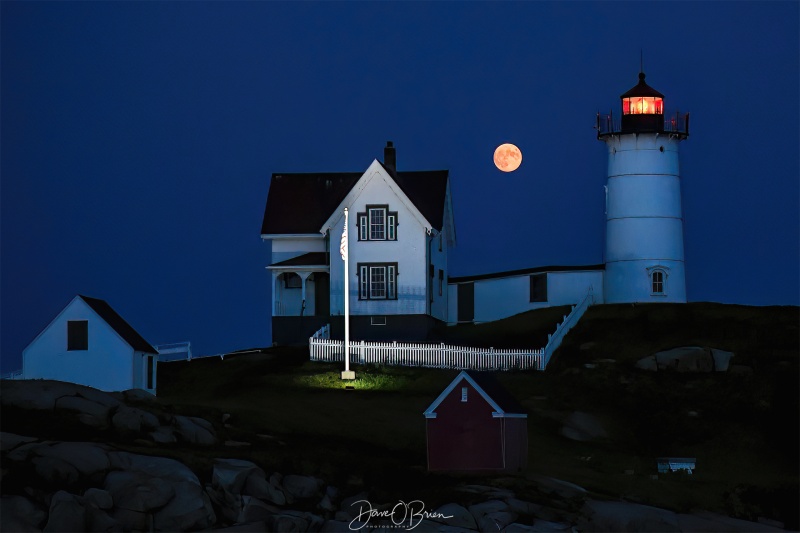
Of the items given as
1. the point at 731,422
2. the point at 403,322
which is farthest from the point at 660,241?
the point at 731,422

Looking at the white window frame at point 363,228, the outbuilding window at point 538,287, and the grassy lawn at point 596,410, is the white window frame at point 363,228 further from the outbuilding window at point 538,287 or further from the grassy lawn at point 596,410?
the outbuilding window at point 538,287

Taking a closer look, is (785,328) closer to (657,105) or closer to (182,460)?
(657,105)

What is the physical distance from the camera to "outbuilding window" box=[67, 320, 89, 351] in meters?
49.9

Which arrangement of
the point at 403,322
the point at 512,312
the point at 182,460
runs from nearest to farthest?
the point at 182,460 → the point at 403,322 → the point at 512,312

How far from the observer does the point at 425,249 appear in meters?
62.7

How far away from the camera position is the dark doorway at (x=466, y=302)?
68.4 m

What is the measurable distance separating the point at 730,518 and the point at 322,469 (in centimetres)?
1041

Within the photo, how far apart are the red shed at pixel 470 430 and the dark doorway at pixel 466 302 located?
2775 centimetres

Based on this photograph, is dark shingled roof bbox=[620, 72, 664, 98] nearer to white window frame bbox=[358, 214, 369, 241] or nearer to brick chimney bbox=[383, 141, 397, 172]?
brick chimney bbox=[383, 141, 397, 172]

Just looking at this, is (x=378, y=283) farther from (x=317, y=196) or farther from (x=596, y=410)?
(x=596, y=410)

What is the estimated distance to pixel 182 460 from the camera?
36844mm
